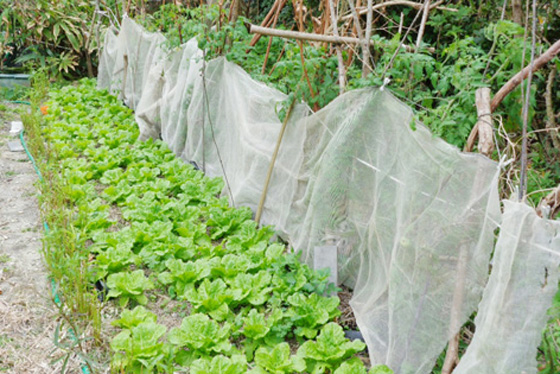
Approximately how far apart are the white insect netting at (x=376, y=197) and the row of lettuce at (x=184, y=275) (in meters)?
0.18

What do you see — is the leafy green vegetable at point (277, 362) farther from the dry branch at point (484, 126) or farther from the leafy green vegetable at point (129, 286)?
the dry branch at point (484, 126)

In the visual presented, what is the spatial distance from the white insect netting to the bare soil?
1.43 metres

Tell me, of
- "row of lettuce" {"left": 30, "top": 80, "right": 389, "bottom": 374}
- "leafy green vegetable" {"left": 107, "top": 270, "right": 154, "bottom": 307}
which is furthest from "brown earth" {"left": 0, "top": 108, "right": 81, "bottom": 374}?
"leafy green vegetable" {"left": 107, "top": 270, "right": 154, "bottom": 307}

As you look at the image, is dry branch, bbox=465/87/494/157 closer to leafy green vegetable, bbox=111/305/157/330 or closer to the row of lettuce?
the row of lettuce

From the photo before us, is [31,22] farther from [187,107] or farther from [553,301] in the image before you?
[553,301]

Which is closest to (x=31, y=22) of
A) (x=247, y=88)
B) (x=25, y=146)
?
(x=25, y=146)

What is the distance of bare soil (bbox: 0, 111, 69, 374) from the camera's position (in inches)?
106

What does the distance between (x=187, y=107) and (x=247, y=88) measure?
49.0 inches

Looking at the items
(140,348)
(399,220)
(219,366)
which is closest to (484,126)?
(399,220)

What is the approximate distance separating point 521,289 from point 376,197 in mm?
1022

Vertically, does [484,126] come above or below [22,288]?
above

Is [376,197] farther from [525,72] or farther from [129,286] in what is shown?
[129,286]

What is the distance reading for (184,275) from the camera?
3232mm

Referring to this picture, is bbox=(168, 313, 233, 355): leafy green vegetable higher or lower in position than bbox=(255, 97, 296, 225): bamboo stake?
lower
